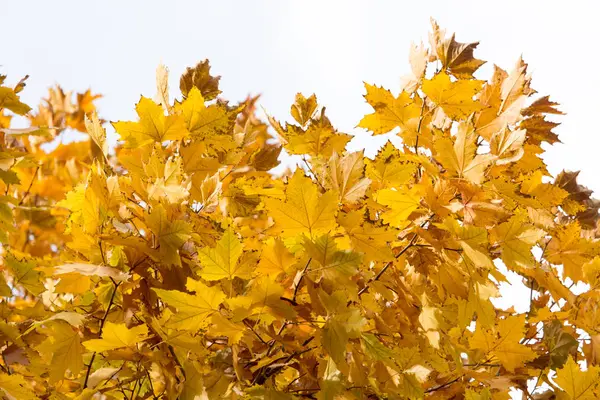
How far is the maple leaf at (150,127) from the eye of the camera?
4.91 feet

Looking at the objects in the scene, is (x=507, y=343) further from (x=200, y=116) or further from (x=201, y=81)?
(x=201, y=81)

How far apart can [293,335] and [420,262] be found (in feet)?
1.16

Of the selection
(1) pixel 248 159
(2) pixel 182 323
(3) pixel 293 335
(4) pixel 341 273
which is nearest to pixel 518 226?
(4) pixel 341 273

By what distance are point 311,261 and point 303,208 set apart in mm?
114

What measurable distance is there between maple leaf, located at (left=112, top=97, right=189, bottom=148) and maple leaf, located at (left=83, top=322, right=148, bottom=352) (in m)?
0.52

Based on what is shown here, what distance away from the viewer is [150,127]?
1518 millimetres

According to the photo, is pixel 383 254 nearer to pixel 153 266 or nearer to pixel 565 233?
pixel 153 266

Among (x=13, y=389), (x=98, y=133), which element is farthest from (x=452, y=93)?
(x=13, y=389)

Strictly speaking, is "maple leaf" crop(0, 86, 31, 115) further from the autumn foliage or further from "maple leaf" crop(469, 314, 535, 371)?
"maple leaf" crop(469, 314, 535, 371)

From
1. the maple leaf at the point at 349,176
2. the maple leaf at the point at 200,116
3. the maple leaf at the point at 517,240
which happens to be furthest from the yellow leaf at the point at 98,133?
the maple leaf at the point at 517,240

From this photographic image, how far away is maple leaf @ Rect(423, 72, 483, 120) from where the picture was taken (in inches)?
57.8

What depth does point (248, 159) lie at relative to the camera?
1957mm

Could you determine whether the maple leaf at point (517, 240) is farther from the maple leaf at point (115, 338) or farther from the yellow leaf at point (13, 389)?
the yellow leaf at point (13, 389)

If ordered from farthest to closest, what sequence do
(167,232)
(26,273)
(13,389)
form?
1. (26,273)
2. (13,389)
3. (167,232)
